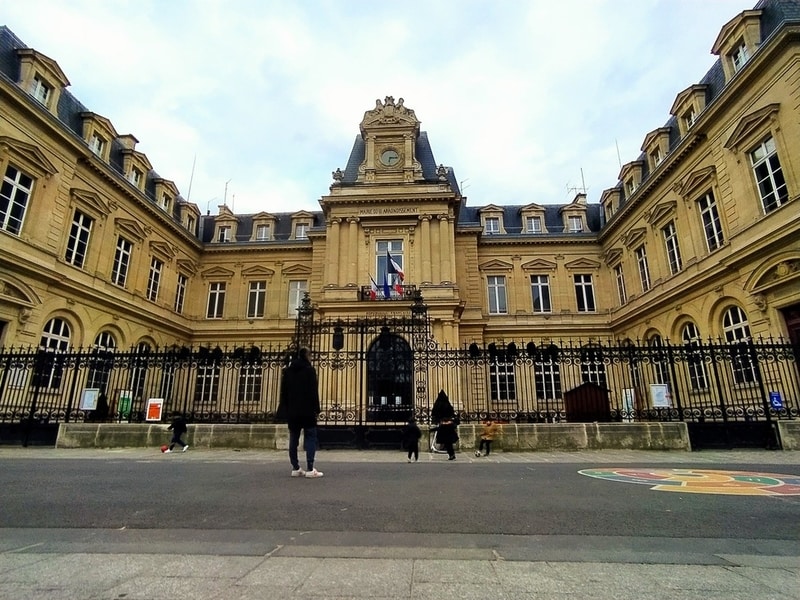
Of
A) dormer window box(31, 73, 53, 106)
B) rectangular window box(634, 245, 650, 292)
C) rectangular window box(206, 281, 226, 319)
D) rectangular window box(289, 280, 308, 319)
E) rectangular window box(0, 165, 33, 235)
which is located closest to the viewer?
rectangular window box(0, 165, 33, 235)

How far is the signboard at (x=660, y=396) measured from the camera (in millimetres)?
11086

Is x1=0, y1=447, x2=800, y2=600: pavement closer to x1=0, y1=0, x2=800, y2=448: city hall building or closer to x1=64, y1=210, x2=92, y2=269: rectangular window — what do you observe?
x1=0, y1=0, x2=800, y2=448: city hall building

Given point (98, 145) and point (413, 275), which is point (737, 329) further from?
point (98, 145)

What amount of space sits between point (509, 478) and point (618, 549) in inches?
129

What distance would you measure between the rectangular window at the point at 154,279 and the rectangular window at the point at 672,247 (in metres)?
27.7

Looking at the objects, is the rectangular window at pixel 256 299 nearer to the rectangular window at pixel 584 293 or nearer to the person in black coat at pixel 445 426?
the rectangular window at pixel 584 293

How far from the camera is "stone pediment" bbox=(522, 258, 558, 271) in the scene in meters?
28.6

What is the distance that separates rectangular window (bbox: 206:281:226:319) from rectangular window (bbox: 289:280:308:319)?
4.73 m

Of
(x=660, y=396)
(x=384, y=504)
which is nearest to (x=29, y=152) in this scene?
(x=384, y=504)

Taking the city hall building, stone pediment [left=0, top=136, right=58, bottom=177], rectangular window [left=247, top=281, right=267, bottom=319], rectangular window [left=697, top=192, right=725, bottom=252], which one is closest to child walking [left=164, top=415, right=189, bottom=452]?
the city hall building

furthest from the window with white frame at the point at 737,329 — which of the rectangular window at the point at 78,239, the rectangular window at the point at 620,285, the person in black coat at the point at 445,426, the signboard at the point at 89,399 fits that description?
the rectangular window at the point at 78,239

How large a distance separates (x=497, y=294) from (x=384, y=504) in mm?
25113

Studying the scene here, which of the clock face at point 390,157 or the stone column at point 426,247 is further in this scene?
the clock face at point 390,157

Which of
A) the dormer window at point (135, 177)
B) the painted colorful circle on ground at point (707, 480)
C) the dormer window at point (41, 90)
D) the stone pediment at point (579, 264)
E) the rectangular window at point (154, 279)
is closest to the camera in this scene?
the painted colorful circle on ground at point (707, 480)
